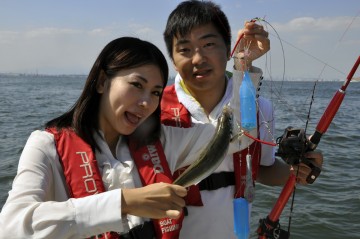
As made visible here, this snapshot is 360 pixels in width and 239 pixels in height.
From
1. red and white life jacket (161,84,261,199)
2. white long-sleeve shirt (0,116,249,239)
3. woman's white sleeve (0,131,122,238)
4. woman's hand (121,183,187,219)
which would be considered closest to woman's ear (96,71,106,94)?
white long-sleeve shirt (0,116,249,239)

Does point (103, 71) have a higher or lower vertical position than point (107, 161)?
higher

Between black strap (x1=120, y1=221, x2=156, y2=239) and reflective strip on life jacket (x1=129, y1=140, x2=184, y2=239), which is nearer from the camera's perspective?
black strap (x1=120, y1=221, x2=156, y2=239)

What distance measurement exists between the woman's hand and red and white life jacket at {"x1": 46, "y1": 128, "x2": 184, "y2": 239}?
1.79ft

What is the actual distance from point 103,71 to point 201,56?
0.96 m

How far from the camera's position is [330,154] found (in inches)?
491

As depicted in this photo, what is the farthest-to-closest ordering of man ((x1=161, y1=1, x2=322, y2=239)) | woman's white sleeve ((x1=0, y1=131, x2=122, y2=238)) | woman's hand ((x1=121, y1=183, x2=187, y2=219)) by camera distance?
1. man ((x1=161, y1=1, x2=322, y2=239))
2. woman's hand ((x1=121, y1=183, x2=187, y2=219))
3. woman's white sleeve ((x1=0, y1=131, x2=122, y2=238))

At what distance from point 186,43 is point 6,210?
2.11 metres

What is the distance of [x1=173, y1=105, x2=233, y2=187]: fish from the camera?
8.34 feet

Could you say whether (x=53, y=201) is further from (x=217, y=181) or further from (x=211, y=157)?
(x=217, y=181)

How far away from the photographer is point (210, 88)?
3486mm

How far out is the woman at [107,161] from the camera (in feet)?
7.13

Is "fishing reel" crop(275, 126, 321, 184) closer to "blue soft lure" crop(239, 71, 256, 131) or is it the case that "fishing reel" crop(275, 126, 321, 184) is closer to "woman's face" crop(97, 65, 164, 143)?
"blue soft lure" crop(239, 71, 256, 131)

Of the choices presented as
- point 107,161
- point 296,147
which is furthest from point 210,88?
point 107,161

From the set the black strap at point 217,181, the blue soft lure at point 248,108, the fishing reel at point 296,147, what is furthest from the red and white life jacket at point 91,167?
the fishing reel at point 296,147
